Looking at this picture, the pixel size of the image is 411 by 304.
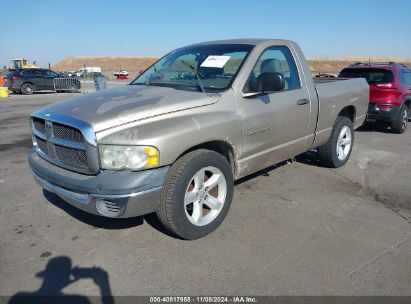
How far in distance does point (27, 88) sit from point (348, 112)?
67.5ft

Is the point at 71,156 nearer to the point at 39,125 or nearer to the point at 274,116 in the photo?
the point at 39,125

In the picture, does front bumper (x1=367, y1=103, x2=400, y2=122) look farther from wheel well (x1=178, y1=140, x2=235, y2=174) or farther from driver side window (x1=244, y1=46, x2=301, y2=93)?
wheel well (x1=178, y1=140, x2=235, y2=174)

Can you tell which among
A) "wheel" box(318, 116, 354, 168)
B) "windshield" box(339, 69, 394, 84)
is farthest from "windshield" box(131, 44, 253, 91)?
"windshield" box(339, 69, 394, 84)

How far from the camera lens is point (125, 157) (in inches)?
117

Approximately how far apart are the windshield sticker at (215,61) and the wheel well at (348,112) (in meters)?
2.62

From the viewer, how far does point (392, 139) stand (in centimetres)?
854

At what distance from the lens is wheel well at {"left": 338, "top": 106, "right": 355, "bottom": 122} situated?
19.5 ft

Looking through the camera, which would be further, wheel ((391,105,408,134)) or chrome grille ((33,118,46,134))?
wheel ((391,105,408,134))

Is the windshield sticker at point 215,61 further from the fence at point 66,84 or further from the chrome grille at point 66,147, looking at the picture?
the fence at point 66,84

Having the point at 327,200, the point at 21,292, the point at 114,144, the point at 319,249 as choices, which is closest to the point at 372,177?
the point at 327,200

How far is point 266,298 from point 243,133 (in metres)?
1.70

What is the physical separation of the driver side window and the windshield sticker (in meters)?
0.35

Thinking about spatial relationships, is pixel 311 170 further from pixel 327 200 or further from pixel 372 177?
pixel 327 200

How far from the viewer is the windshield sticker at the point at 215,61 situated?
4097mm
